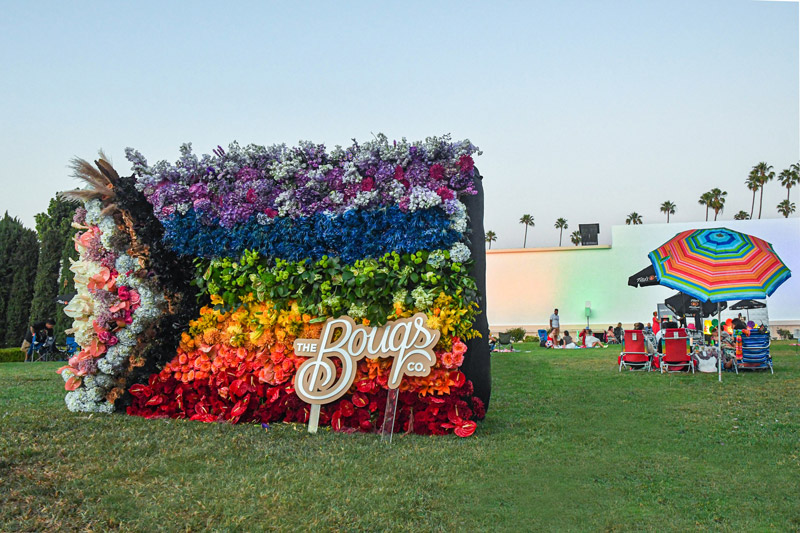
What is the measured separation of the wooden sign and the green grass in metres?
0.47

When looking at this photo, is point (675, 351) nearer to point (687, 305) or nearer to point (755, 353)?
point (755, 353)

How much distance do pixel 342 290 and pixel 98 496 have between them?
117 inches

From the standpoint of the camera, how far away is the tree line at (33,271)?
2192 centimetres

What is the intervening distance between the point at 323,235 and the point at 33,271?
21.4 m

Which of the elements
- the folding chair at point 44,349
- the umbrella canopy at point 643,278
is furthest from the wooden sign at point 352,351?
the folding chair at point 44,349

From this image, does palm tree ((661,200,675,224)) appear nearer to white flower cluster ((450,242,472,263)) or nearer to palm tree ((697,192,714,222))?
palm tree ((697,192,714,222))

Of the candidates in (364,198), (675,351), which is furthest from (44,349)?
(675,351)

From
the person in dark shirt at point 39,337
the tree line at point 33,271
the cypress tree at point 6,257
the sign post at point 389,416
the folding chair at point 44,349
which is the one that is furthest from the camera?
the cypress tree at point 6,257

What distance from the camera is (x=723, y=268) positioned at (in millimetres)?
10734

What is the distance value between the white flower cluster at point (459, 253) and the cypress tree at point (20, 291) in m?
22.1

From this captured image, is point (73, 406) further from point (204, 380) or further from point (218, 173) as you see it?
point (218, 173)

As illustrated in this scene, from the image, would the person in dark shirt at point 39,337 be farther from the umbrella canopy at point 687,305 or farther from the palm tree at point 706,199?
the palm tree at point 706,199

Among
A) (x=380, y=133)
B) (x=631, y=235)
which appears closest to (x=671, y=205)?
(x=631, y=235)

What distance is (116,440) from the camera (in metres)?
5.47
